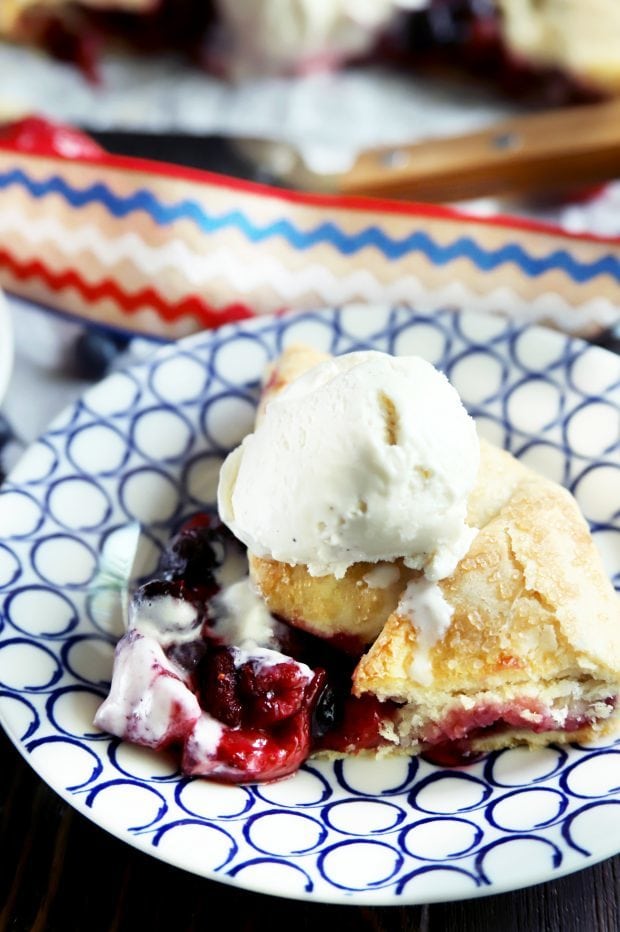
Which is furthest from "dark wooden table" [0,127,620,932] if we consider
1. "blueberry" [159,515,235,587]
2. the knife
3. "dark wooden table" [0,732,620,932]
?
the knife

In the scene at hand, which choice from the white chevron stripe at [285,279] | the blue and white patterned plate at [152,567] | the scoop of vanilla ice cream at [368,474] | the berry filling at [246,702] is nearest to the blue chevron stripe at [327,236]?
the white chevron stripe at [285,279]

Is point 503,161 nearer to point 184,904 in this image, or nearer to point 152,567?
point 152,567

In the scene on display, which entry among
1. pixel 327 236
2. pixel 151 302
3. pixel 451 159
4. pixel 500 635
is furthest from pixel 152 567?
pixel 451 159

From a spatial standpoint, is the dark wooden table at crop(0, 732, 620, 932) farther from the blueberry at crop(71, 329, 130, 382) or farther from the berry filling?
the blueberry at crop(71, 329, 130, 382)

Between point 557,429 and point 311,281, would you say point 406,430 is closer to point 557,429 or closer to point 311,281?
point 557,429

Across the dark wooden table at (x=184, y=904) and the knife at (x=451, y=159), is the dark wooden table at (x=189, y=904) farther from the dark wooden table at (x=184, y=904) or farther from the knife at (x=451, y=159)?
the knife at (x=451, y=159)

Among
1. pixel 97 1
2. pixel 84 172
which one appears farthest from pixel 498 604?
pixel 97 1
